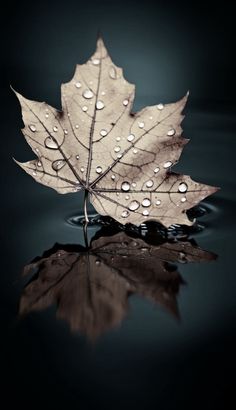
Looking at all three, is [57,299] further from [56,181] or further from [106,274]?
[56,181]

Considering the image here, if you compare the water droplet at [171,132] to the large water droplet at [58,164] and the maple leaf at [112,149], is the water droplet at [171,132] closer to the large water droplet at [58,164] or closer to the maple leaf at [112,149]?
the maple leaf at [112,149]

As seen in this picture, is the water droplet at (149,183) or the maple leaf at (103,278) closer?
the maple leaf at (103,278)

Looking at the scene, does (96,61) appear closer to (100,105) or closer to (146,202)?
(100,105)

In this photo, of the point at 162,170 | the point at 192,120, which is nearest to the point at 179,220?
the point at 162,170

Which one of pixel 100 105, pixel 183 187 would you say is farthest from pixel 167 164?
pixel 100 105

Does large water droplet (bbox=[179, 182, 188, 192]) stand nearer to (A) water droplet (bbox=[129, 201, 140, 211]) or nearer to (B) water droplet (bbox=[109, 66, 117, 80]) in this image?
(A) water droplet (bbox=[129, 201, 140, 211])

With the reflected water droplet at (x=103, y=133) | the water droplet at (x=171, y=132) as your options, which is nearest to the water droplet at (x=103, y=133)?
the reflected water droplet at (x=103, y=133)

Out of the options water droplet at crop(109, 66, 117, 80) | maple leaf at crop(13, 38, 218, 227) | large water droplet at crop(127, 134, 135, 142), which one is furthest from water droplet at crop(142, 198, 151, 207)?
water droplet at crop(109, 66, 117, 80)
